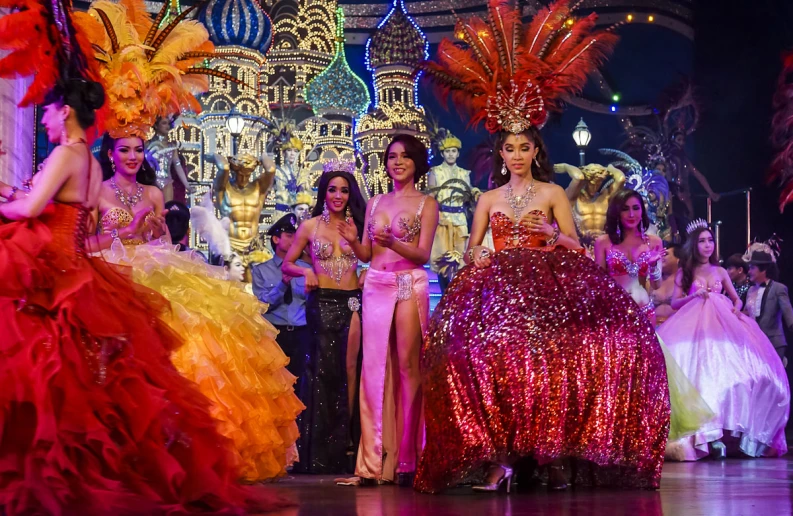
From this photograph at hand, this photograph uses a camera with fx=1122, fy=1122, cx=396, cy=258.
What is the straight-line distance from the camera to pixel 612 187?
1533 centimetres

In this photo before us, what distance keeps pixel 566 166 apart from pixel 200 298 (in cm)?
944

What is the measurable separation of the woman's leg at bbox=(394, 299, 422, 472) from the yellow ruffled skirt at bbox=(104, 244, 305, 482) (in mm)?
776

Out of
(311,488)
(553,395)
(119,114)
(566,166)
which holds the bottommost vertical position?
(311,488)

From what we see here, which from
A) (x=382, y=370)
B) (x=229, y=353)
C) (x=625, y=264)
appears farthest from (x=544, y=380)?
(x=625, y=264)

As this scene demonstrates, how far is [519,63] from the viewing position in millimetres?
6082

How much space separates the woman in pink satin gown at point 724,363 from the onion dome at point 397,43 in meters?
12.5

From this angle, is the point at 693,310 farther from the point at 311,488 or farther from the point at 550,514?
the point at 550,514

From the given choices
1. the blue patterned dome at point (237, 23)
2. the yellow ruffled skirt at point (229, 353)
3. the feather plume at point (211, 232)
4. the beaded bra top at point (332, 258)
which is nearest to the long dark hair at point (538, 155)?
the beaded bra top at point (332, 258)

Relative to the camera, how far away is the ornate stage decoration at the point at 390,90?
21.1 metres

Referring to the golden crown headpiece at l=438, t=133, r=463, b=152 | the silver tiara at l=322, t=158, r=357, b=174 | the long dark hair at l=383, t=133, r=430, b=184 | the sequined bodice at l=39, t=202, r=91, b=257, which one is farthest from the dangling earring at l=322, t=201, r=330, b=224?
the golden crown headpiece at l=438, t=133, r=463, b=152

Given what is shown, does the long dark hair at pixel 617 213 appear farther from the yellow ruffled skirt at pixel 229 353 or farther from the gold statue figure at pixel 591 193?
the gold statue figure at pixel 591 193

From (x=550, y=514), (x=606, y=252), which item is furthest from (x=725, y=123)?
(x=550, y=514)

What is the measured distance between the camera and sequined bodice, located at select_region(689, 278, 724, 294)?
30.7 ft

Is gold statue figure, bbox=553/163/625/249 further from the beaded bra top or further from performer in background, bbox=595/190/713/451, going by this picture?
the beaded bra top
